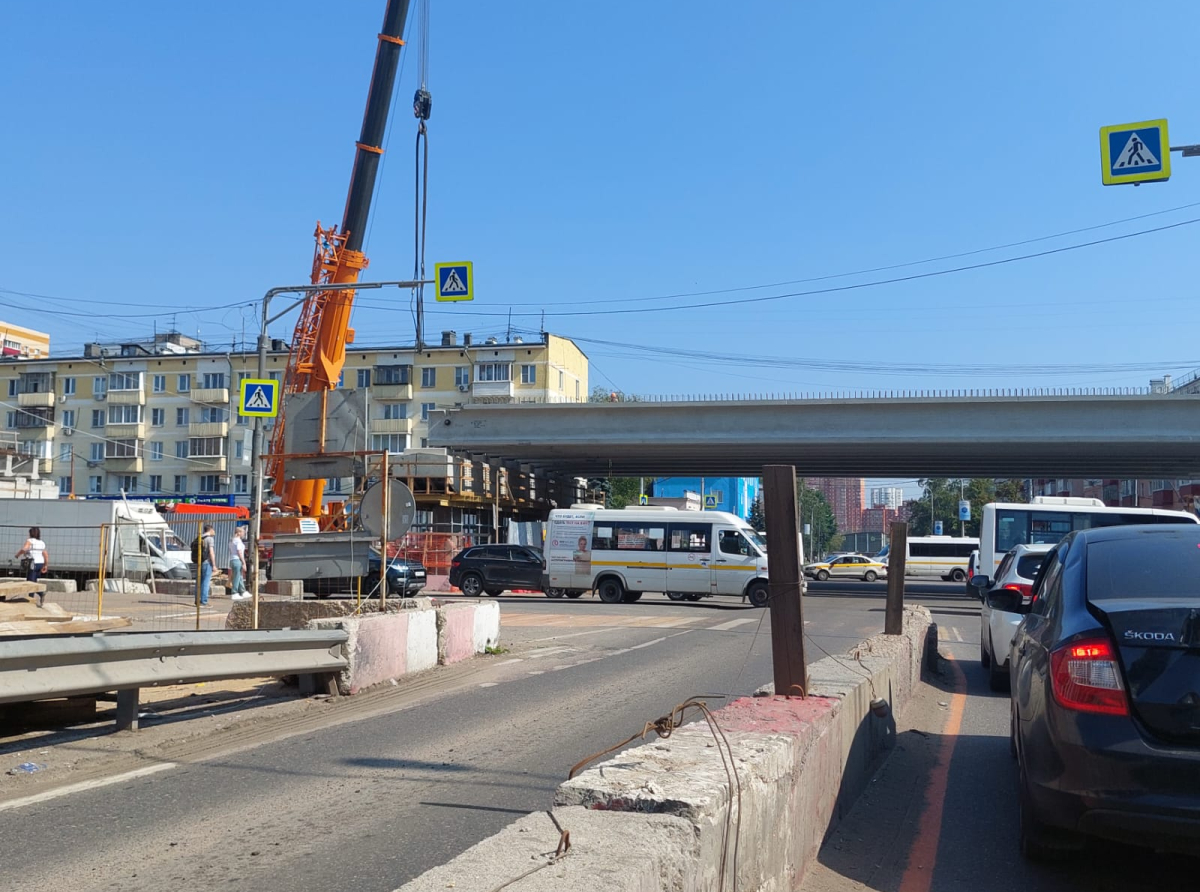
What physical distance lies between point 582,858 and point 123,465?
7365 cm

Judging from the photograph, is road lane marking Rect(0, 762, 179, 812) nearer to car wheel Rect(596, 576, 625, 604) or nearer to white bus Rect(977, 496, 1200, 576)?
car wheel Rect(596, 576, 625, 604)

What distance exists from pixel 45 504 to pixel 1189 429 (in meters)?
35.5

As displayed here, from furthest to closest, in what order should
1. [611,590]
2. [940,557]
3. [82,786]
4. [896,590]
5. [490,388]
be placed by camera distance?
1. [490,388]
2. [940,557]
3. [611,590]
4. [896,590]
5. [82,786]

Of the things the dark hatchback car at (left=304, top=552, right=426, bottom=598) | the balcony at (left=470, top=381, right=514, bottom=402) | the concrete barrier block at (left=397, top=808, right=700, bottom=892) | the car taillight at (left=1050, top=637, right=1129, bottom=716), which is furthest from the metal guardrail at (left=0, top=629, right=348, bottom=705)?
the balcony at (left=470, top=381, right=514, bottom=402)

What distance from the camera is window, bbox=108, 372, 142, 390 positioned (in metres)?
69.3

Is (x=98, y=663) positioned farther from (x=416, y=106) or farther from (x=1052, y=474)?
(x=1052, y=474)

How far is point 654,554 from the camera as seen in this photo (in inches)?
1188

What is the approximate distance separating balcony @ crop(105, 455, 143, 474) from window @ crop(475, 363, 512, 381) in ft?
74.7

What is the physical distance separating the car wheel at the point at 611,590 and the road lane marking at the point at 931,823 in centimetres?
2128

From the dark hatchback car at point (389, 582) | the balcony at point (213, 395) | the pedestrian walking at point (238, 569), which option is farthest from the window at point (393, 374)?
the pedestrian walking at point (238, 569)

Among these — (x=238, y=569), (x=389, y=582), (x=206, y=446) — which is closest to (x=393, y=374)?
(x=206, y=446)

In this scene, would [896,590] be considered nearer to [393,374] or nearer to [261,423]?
[261,423]

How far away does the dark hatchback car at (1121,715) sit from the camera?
3.99m

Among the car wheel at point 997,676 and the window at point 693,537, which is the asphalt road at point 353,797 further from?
the window at point 693,537
